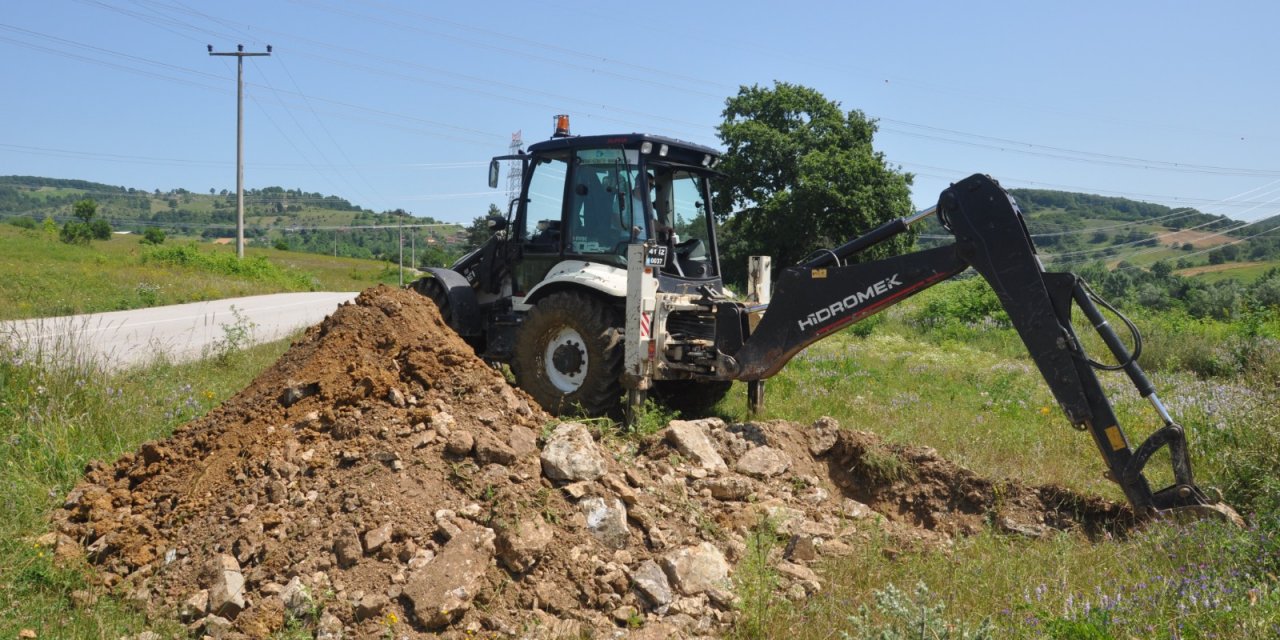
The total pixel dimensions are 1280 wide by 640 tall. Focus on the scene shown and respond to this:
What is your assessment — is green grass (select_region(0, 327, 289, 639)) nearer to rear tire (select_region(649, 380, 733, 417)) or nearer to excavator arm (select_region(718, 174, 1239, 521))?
rear tire (select_region(649, 380, 733, 417))

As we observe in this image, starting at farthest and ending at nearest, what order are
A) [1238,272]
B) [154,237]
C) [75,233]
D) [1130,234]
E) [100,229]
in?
[1130,234] < [100,229] < [154,237] < [75,233] < [1238,272]

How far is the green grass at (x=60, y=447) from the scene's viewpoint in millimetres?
4160

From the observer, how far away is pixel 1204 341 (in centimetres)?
1413

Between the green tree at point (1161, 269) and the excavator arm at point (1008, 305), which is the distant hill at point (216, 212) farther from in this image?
the excavator arm at point (1008, 305)

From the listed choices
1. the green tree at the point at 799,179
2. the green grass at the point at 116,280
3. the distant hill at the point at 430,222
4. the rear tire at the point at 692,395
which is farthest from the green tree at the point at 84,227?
the rear tire at the point at 692,395

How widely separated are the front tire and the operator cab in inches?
25.0

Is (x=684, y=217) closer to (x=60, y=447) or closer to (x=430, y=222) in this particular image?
(x=60, y=447)

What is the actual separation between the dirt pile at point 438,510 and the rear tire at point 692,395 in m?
2.23

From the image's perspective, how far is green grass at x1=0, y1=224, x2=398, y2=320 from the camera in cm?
1841

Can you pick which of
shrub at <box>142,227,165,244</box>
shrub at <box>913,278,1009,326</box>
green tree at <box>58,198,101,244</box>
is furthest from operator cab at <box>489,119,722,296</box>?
shrub at <box>142,227,165,244</box>

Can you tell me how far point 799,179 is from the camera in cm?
3319

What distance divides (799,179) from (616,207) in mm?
26119

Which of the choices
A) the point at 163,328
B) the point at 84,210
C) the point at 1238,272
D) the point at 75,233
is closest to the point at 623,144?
the point at 163,328

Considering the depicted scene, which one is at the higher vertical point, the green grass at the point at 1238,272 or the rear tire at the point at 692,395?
the green grass at the point at 1238,272
